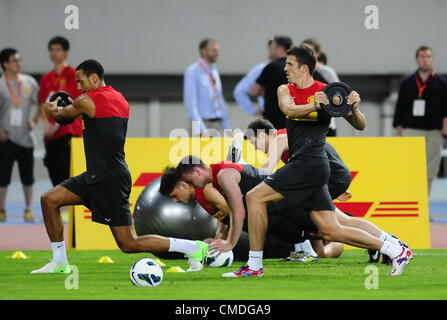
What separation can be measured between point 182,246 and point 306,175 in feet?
4.94

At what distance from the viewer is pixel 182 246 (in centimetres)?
1048

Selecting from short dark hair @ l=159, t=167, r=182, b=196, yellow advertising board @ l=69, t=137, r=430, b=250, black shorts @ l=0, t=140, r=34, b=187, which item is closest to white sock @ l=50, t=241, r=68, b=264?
short dark hair @ l=159, t=167, r=182, b=196

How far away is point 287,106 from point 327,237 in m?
1.23

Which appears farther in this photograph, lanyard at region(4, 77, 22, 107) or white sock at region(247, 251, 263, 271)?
lanyard at region(4, 77, 22, 107)

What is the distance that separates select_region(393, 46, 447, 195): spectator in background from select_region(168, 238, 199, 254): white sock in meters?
7.59

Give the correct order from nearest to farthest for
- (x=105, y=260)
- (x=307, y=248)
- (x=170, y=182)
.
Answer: (x=170, y=182)
(x=105, y=260)
(x=307, y=248)

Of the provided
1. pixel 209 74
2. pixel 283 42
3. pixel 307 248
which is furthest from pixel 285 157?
pixel 209 74

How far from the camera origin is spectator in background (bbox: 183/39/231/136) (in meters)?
17.9

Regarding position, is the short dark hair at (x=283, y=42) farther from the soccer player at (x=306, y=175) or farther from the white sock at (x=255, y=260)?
the white sock at (x=255, y=260)

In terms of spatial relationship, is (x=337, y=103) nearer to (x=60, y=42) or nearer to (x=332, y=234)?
(x=332, y=234)

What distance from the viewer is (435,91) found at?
1730cm

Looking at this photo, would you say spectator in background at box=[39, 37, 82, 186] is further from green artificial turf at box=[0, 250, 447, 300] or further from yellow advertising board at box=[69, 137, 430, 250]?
green artificial turf at box=[0, 250, 447, 300]
